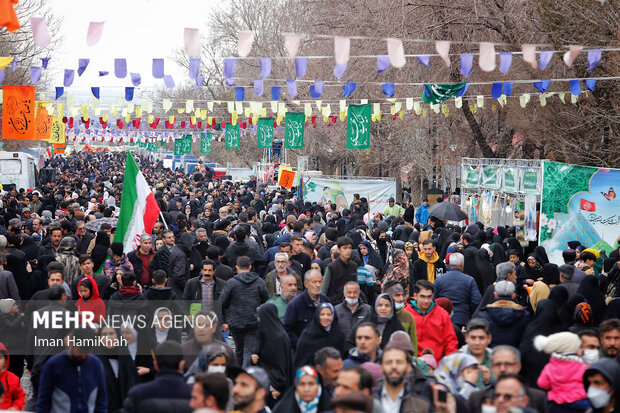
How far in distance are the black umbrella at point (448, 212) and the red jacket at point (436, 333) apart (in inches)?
340

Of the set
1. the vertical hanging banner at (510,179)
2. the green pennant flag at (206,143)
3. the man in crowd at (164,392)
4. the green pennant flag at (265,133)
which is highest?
the green pennant flag at (265,133)

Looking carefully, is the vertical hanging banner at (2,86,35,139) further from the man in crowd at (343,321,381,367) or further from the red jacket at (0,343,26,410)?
the man in crowd at (343,321,381,367)

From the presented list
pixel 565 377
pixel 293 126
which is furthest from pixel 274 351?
pixel 293 126

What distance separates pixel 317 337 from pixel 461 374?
1606 millimetres

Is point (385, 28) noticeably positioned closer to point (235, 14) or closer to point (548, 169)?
point (548, 169)

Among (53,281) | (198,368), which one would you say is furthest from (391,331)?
(53,281)

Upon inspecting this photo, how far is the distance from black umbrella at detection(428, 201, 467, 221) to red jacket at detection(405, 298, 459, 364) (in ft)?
28.3

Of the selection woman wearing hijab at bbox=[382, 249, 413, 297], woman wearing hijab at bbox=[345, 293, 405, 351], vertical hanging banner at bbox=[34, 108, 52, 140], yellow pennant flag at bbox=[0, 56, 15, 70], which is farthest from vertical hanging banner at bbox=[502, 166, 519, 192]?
vertical hanging banner at bbox=[34, 108, 52, 140]

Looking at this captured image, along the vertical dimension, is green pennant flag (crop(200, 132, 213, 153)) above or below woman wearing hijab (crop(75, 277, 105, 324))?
above

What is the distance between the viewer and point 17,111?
71.3 ft

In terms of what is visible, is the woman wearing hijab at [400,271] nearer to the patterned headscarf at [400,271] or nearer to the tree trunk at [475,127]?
the patterned headscarf at [400,271]

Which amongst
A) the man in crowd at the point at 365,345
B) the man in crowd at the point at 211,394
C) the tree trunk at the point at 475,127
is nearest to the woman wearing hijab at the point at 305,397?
the man in crowd at the point at 365,345

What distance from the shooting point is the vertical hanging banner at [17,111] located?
21.6 meters

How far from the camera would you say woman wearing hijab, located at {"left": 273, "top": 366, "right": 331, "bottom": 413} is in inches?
232
